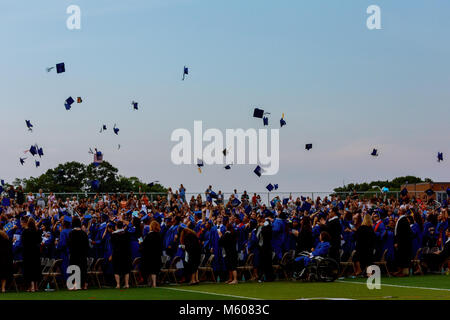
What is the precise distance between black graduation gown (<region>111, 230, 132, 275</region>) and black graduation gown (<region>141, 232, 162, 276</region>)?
40 centimetres

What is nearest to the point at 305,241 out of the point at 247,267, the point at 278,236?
the point at 278,236

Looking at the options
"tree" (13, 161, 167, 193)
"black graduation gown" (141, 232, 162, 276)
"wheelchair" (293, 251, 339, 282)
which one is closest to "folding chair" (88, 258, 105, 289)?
"black graduation gown" (141, 232, 162, 276)

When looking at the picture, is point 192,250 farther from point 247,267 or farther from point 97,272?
point 97,272

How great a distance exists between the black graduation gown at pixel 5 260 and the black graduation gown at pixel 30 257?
1.13ft

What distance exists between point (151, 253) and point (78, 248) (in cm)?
187

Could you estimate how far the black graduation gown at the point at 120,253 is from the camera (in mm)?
18641

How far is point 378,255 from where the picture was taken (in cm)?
2141

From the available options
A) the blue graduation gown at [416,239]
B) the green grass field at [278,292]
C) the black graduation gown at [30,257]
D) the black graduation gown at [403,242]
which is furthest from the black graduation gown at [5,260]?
the blue graduation gown at [416,239]

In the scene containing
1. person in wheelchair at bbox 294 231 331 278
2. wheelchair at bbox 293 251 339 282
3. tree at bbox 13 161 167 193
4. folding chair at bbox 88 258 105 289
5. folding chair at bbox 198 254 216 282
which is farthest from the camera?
tree at bbox 13 161 167 193

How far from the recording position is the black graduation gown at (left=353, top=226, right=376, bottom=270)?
20.1 m

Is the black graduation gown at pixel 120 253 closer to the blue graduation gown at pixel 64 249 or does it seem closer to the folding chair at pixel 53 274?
the blue graduation gown at pixel 64 249

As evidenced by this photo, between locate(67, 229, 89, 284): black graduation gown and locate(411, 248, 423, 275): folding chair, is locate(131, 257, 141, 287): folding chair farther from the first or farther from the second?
locate(411, 248, 423, 275): folding chair
